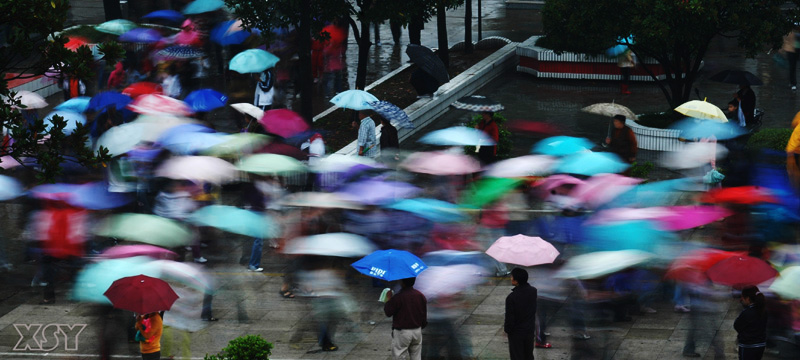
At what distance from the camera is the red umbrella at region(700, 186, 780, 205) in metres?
13.5

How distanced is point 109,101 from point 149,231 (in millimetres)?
5487

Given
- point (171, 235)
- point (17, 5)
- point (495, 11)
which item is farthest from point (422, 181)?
point (495, 11)

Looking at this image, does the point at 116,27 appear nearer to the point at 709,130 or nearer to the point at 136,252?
the point at 136,252

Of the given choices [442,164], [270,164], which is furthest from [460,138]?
[270,164]

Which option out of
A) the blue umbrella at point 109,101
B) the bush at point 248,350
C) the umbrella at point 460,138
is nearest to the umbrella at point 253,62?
the blue umbrella at point 109,101

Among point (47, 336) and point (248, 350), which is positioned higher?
point (248, 350)

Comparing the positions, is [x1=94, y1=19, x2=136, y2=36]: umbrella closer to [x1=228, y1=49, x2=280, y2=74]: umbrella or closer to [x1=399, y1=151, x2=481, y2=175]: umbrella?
[x1=228, y1=49, x2=280, y2=74]: umbrella

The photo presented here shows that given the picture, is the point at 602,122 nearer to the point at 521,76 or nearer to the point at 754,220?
the point at 521,76

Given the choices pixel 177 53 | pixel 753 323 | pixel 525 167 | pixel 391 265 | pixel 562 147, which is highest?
pixel 177 53

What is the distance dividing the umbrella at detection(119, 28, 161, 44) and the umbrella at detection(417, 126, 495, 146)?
9.25m

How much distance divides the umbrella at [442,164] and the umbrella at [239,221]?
249cm

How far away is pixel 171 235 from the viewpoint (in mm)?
12641

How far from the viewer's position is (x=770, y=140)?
60.8ft

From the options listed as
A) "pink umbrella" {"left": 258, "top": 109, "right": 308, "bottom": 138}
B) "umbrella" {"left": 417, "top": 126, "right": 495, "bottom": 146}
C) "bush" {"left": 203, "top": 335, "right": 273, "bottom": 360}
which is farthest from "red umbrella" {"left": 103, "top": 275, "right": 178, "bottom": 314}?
"umbrella" {"left": 417, "top": 126, "right": 495, "bottom": 146}
